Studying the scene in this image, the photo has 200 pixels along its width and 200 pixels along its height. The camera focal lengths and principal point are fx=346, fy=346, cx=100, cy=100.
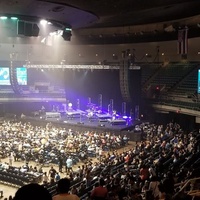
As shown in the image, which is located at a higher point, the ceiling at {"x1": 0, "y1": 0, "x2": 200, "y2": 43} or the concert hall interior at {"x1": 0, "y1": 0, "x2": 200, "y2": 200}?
the ceiling at {"x1": 0, "y1": 0, "x2": 200, "y2": 43}

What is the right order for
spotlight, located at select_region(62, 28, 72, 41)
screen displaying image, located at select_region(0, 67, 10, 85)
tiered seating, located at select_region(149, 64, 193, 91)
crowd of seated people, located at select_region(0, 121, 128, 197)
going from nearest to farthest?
crowd of seated people, located at select_region(0, 121, 128, 197), spotlight, located at select_region(62, 28, 72, 41), tiered seating, located at select_region(149, 64, 193, 91), screen displaying image, located at select_region(0, 67, 10, 85)

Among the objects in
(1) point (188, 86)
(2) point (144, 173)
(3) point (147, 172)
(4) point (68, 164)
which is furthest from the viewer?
(1) point (188, 86)

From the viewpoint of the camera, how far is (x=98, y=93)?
35812mm

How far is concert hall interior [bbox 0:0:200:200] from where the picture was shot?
17453 millimetres

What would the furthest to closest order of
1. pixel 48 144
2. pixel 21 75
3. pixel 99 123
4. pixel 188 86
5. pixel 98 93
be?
pixel 21 75, pixel 98 93, pixel 99 123, pixel 188 86, pixel 48 144

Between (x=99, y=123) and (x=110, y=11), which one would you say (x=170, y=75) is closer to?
(x=99, y=123)

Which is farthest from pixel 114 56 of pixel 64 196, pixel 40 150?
pixel 64 196

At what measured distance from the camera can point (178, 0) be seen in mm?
18531

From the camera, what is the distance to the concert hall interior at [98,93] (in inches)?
687

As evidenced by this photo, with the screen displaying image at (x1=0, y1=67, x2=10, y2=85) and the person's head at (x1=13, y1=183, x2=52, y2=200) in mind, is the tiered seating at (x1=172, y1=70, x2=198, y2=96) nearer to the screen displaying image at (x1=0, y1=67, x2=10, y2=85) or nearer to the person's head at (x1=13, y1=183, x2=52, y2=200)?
the screen displaying image at (x1=0, y1=67, x2=10, y2=85)

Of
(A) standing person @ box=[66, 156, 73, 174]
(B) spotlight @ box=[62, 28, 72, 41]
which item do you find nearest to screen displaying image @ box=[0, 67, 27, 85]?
(B) spotlight @ box=[62, 28, 72, 41]

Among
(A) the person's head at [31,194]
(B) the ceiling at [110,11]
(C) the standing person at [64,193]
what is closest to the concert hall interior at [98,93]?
(B) the ceiling at [110,11]

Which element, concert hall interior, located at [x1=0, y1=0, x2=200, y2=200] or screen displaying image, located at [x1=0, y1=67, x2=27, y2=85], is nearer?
concert hall interior, located at [x1=0, y1=0, x2=200, y2=200]

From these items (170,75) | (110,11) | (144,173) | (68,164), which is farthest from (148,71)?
(144,173)
